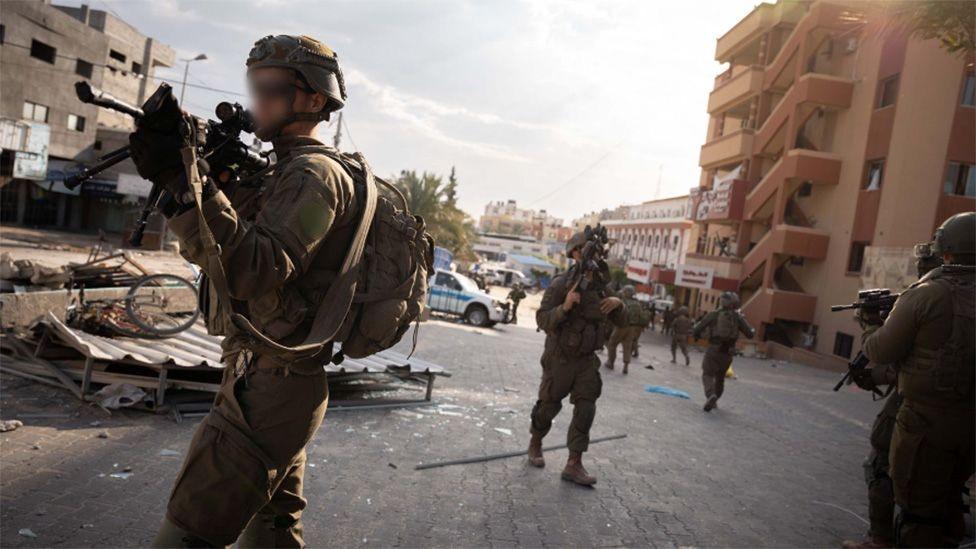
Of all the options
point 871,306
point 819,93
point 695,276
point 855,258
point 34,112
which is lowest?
point 871,306

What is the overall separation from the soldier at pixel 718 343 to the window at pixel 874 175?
15992 mm

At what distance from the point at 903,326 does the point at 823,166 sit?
2336 centimetres

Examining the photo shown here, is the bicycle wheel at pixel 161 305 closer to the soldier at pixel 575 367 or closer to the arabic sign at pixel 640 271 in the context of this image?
the soldier at pixel 575 367

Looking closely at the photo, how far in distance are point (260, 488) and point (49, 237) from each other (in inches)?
1214

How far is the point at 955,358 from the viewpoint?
11.4 ft

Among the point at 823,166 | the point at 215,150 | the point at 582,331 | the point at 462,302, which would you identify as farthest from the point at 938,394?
the point at 823,166

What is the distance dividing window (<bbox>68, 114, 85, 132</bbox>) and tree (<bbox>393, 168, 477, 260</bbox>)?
53.0 feet

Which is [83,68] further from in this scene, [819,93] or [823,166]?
[823,166]

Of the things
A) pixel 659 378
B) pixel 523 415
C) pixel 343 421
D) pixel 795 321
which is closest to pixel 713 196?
pixel 795 321

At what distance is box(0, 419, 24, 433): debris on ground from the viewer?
4.52m

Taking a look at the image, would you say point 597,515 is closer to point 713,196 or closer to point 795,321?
point 795,321

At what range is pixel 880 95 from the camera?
22125 millimetres

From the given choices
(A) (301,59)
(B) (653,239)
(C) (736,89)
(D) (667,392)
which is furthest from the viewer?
(B) (653,239)

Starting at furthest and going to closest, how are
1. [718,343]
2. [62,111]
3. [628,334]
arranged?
[62,111]
[628,334]
[718,343]
